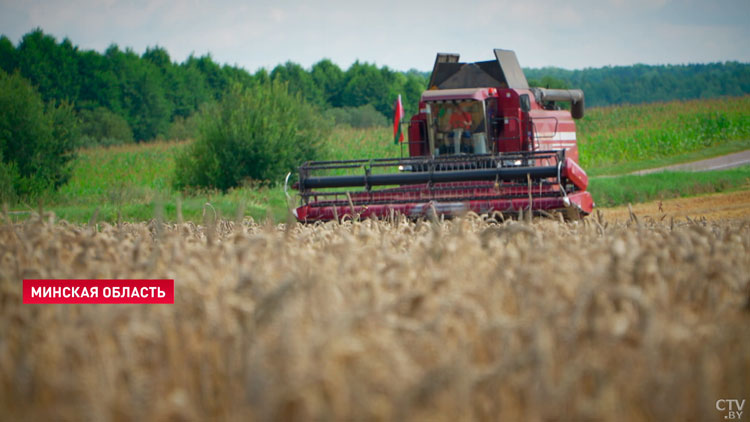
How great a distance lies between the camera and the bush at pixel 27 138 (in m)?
29.4

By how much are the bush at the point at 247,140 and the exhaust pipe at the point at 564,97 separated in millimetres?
16028

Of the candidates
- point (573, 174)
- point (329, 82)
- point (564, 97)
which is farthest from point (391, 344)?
point (329, 82)

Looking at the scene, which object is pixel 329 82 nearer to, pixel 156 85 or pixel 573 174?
pixel 156 85

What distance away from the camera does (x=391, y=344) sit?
196 cm

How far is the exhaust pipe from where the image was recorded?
15.2m

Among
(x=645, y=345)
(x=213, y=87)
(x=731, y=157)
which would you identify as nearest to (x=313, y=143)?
(x=731, y=157)

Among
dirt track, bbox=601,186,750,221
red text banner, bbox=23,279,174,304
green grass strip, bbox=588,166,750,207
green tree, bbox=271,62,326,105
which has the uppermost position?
green tree, bbox=271,62,326,105

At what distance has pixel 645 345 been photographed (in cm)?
200

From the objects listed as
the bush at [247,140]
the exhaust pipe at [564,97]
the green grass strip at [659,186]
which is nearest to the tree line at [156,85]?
the bush at [247,140]

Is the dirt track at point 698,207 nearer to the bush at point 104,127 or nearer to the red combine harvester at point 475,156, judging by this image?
the red combine harvester at point 475,156

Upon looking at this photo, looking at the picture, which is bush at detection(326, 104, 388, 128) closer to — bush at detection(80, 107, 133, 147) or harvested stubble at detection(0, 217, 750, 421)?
bush at detection(80, 107, 133, 147)

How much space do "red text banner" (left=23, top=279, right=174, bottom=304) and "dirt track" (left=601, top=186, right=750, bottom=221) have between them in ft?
52.9

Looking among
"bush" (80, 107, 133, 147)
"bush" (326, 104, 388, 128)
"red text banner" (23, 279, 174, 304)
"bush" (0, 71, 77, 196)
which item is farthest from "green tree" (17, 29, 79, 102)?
"red text banner" (23, 279, 174, 304)

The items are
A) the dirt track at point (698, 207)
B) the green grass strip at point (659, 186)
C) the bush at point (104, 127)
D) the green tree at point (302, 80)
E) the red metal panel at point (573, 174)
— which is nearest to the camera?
the red metal panel at point (573, 174)
